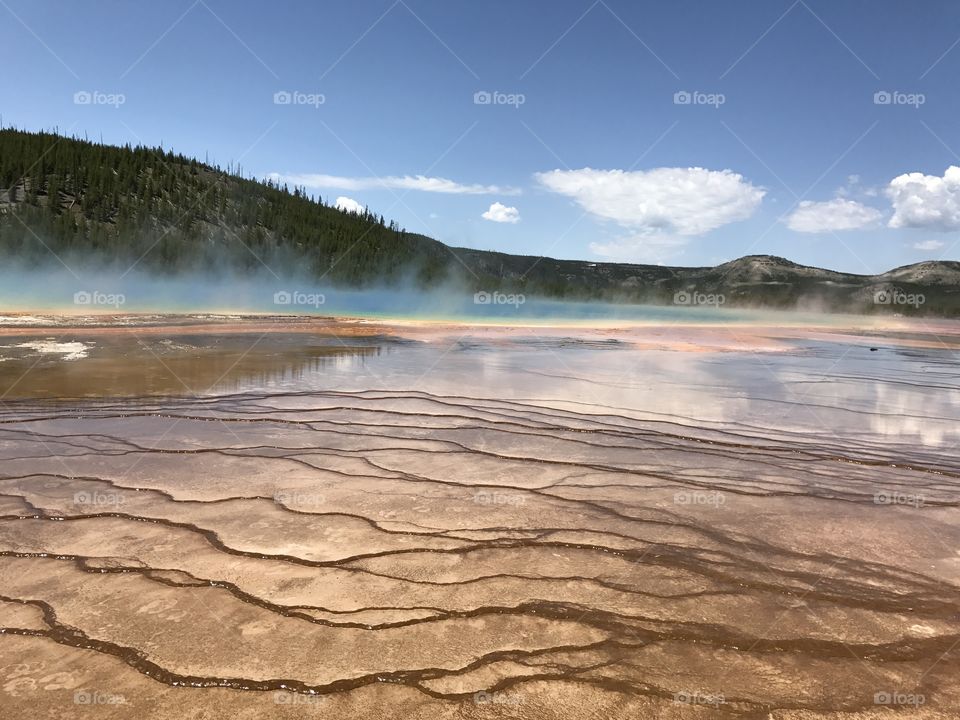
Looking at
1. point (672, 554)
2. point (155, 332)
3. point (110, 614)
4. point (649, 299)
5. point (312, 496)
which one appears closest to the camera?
point (110, 614)

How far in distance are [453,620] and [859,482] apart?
13.2 feet

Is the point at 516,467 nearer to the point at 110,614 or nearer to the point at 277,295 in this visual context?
the point at 110,614

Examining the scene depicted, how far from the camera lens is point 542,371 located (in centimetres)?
1188

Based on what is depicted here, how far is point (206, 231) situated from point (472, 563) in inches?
3248

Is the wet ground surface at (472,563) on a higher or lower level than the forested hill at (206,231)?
lower

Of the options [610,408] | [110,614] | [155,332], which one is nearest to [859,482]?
[610,408]

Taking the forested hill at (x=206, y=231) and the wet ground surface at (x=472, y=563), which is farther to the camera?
the forested hill at (x=206, y=231)

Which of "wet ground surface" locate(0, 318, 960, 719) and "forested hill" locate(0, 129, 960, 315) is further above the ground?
"forested hill" locate(0, 129, 960, 315)

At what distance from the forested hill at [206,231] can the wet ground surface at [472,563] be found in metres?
63.3

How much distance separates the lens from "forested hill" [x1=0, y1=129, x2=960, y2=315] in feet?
203

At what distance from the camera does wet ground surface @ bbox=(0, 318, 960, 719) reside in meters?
2.25

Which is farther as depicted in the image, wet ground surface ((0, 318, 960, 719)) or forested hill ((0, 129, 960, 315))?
forested hill ((0, 129, 960, 315))

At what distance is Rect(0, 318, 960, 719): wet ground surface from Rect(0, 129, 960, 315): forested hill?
208 ft

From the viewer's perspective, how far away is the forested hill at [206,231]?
61938 millimetres
